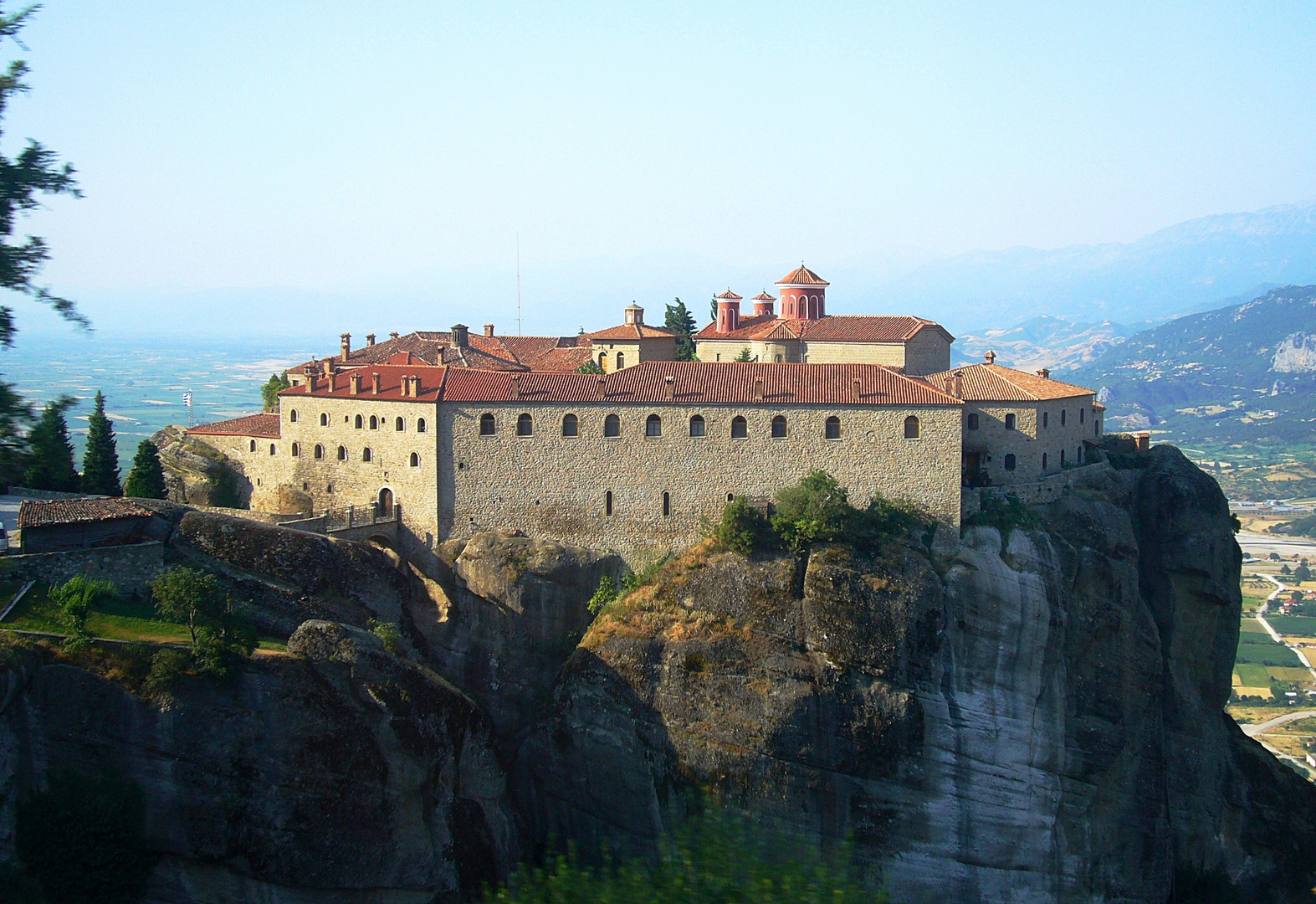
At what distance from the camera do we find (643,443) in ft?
135

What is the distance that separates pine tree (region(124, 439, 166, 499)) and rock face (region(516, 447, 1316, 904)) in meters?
16.7

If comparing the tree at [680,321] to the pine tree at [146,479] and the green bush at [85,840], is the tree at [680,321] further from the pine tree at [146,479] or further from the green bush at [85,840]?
the green bush at [85,840]

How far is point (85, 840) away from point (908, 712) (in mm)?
23261

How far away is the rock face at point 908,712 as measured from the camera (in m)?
37.1

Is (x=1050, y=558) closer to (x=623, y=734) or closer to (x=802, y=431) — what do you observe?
(x=802, y=431)

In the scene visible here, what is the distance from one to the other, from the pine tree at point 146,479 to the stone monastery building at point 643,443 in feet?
16.7

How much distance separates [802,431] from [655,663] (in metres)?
9.42

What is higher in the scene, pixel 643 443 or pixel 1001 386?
pixel 1001 386

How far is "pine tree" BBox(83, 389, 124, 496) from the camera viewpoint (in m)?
43.2

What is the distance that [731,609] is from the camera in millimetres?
38594

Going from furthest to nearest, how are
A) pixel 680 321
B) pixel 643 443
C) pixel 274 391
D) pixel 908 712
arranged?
pixel 680 321
pixel 274 391
pixel 643 443
pixel 908 712

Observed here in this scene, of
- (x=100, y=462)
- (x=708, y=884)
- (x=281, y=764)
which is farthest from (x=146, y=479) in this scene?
(x=708, y=884)

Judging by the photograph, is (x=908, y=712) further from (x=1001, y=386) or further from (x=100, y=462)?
(x=100, y=462)

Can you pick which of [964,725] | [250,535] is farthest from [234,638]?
[964,725]
